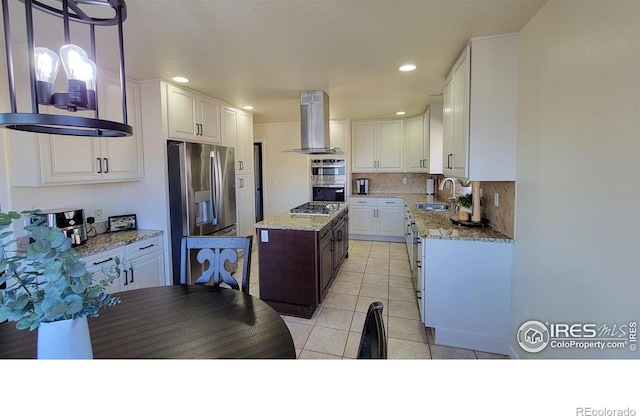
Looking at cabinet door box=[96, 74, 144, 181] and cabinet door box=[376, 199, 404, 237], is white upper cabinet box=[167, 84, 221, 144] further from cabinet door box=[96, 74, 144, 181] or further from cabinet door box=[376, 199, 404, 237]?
cabinet door box=[376, 199, 404, 237]

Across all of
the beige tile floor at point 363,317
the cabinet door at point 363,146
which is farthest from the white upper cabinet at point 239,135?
the cabinet door at point 363,146

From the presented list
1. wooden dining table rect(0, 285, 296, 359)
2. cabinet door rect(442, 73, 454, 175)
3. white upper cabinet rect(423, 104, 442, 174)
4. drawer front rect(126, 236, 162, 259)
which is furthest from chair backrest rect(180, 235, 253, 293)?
white upper cabinet rect(423, 104, 442, 174)

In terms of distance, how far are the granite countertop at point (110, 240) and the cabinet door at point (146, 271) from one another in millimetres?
191

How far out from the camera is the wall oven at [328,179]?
577 centimetres

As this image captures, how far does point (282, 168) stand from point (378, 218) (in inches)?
84.5

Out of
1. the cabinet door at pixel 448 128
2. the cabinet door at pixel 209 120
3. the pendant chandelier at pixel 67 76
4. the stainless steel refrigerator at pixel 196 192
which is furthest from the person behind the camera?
the cabinet door at pixel 209 120

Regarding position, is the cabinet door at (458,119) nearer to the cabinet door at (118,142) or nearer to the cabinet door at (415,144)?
the cabinet door at (415,144)

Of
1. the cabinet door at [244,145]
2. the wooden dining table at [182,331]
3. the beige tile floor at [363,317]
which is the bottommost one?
the beige tile floor at [363,317]

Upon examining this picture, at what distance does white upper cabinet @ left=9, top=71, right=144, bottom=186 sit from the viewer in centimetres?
229

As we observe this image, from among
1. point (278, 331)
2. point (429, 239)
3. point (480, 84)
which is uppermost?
point (480, 84)
